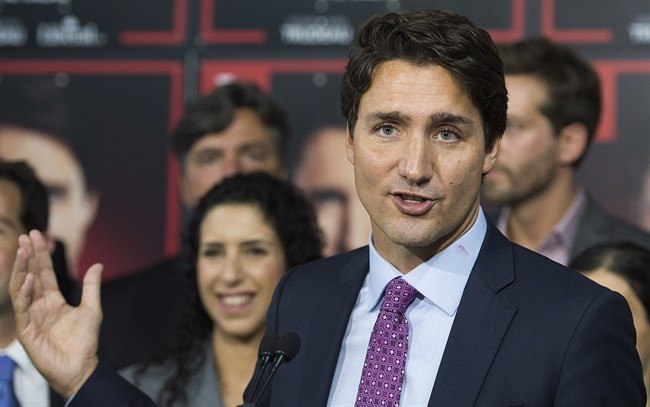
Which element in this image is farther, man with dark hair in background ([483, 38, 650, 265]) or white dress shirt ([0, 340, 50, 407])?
man with dark hair in background ([483, 38, 650, 265])

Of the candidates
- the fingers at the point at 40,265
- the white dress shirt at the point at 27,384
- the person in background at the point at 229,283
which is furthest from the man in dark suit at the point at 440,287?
the person in background at the point at 229,283

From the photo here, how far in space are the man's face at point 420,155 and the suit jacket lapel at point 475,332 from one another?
0.38ft

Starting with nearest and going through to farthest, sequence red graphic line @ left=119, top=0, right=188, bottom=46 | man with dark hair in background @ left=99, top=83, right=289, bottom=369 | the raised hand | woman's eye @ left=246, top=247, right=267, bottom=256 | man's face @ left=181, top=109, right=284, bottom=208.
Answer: the raised hand, woman's eye @ left=246, top=247, right=267, bottom=256, man with dark hair in background @ left=99, top=83, right=289, bottom=369, man's face @ left=181, top=109, right=284, bottom=208, red graphic line @ left=119, top=0, right=188, bottom=46

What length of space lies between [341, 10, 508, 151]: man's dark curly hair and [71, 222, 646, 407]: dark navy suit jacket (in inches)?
10.9

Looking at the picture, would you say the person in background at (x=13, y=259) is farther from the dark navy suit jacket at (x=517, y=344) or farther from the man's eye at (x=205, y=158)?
the dark navy suit jacket at (x=517, y=344)

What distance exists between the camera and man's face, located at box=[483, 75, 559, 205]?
4.86 meters

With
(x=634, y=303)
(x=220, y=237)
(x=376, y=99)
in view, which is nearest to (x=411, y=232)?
(x=376, y=99)

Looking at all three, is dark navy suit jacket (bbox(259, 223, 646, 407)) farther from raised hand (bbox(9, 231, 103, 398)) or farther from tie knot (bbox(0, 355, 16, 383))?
tie knot (bbox(0, 355, 16, 383))

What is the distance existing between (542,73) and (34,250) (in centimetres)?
255

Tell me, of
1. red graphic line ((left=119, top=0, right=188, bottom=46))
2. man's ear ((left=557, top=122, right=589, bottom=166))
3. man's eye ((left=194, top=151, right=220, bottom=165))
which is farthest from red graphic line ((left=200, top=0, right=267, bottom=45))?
man's ear ((left=557, top=122, right=589, bottom=166))

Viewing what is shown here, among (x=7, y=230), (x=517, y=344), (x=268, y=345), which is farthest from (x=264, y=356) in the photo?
(x=7, y=230)

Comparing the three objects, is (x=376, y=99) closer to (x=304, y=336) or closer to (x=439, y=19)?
(x=439, y=19)

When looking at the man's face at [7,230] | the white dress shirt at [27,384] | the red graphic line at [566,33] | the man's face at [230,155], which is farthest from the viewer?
the red graphic line at [566,33]

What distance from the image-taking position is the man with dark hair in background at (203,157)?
475 centimetres
